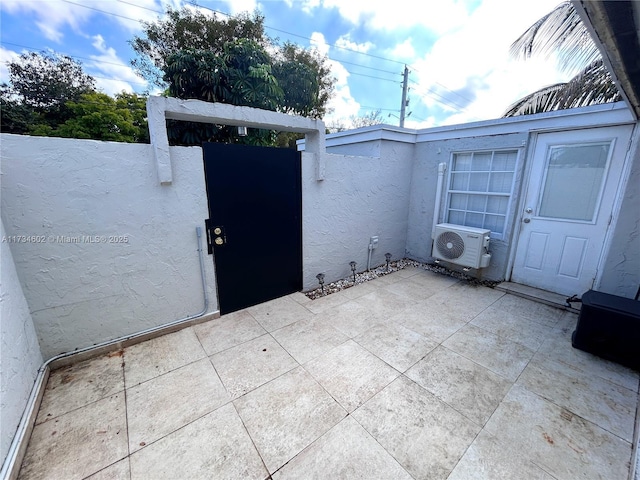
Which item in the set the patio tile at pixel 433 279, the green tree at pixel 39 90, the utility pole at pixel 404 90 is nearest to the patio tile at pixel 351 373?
the patio tile at pixel 433 279

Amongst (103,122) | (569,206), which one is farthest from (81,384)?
(103,122)

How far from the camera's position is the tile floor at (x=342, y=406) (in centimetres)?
142

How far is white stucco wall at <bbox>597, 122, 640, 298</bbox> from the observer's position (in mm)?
2639

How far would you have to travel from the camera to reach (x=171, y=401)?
183 cm

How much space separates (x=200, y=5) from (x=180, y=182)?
9016 millimetres

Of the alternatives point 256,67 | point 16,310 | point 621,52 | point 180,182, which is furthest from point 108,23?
point 621,52

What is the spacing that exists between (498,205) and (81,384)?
17.8 feet

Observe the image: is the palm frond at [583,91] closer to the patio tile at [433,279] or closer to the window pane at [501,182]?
the window pane at [501,182]

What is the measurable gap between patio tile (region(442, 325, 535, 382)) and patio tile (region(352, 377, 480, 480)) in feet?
2.42

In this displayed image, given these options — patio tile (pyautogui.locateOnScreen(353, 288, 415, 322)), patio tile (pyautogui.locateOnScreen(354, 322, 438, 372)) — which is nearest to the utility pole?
patio tile (pyautogui.locateOnScreen(353, 288, 415, 322))

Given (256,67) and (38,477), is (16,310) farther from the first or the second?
(256,67)

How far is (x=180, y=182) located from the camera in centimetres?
246

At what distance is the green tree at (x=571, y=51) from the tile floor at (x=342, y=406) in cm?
464

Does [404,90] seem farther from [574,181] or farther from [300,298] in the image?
[300,298]
